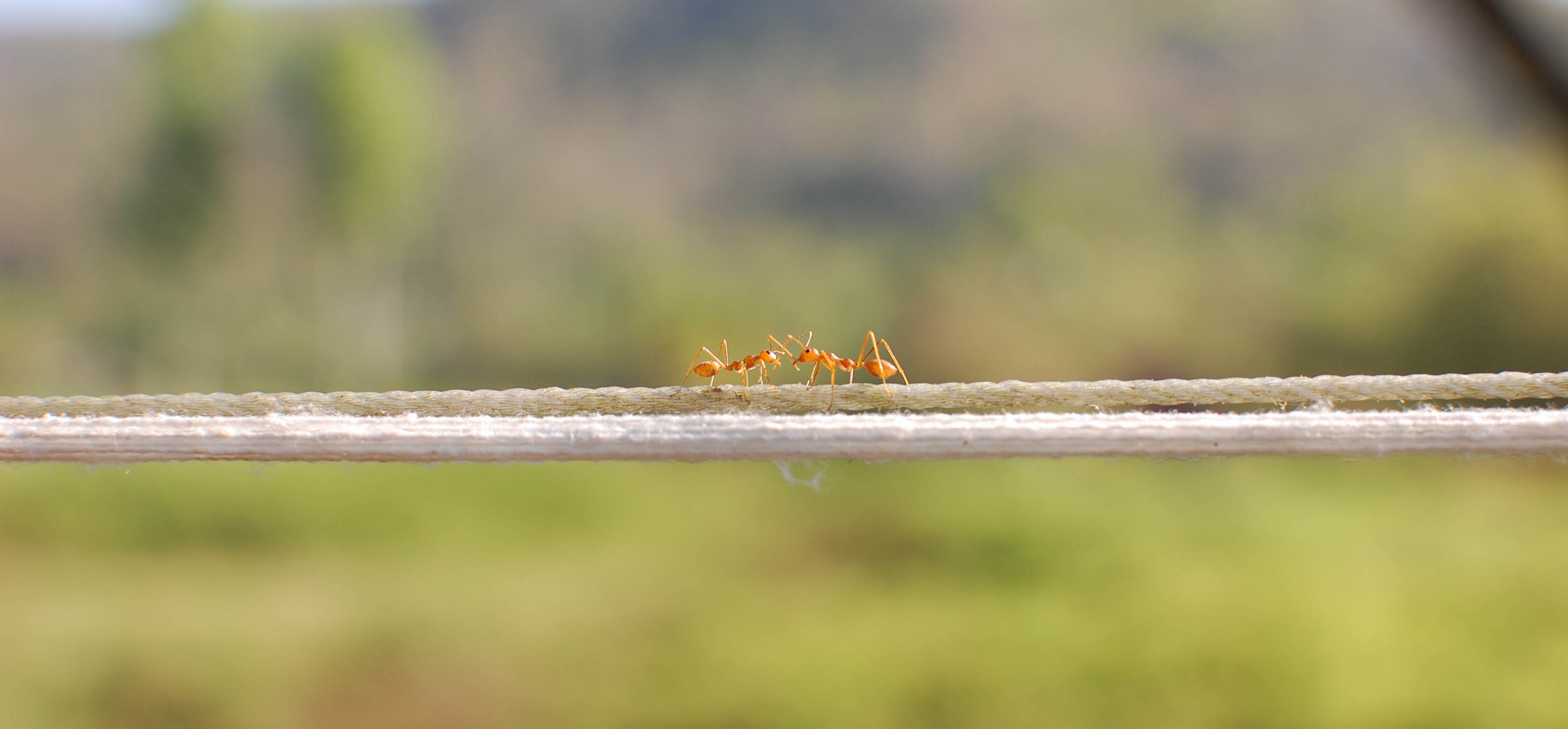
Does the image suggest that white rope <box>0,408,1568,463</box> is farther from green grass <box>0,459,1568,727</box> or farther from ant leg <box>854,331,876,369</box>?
green grass <box>0,459,1568,727</box>

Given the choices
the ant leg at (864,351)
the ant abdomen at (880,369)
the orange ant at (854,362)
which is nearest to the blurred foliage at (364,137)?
the orange ant at (854,362)

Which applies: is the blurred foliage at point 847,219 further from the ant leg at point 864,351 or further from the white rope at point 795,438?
the white rope at point 795,438

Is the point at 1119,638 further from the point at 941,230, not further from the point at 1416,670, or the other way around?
the point at 941,230

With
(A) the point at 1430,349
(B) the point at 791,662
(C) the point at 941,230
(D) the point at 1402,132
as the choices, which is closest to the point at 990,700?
(B) the point at 791,662

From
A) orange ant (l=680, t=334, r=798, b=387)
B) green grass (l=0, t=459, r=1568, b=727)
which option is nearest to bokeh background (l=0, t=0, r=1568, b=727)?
green grass (l=0, t=459, r=1568, b=727)

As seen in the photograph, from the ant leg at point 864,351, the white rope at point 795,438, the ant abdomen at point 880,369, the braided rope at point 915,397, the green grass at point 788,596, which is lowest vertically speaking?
the green grass at point 788,596
